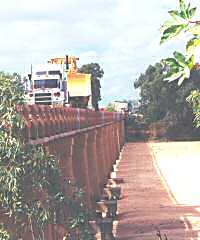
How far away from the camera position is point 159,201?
58.2ft

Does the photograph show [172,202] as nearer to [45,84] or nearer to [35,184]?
[35,184]

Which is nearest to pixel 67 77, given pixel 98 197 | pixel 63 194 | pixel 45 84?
pixel 45 84

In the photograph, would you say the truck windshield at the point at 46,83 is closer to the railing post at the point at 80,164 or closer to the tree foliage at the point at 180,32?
the railing post at the point at 80,164

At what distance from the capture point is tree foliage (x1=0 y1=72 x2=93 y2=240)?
368 centimetres

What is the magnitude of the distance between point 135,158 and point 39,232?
3355 centimetres

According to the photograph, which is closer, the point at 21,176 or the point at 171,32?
the point at 171,32

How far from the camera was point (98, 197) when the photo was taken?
13977mm

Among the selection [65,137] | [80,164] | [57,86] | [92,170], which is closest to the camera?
[65,137]

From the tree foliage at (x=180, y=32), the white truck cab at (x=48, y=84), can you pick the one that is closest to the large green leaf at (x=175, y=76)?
the tree foliage at (x=180, y=32)

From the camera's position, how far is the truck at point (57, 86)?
3497 cm

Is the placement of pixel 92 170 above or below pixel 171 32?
below

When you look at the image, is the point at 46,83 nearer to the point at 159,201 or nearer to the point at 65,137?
the point at 159,201

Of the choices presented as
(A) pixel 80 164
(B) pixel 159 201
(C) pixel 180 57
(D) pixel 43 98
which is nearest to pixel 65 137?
(A) pixel 80 164

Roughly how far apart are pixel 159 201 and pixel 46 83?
20.2 m
